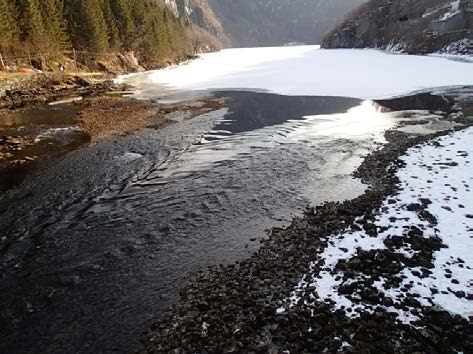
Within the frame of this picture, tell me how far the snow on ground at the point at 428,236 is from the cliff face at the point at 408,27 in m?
62.0

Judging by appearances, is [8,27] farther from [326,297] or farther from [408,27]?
[408,27]

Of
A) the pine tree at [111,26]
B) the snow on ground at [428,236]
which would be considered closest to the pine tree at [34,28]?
the pine tree at [111,26]

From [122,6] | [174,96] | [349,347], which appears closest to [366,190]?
[349,347]

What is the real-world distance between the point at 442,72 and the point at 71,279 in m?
50.4

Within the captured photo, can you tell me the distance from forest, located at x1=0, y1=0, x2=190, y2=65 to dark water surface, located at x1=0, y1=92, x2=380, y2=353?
3989 centimetres

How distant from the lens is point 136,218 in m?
12.0

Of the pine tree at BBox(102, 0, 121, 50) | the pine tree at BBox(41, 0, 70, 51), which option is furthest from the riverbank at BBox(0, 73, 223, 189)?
the pine tree at BBox(102, 0, 121, 50)

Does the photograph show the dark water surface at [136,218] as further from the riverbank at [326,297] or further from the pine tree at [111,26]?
the pine tree at [111,26]

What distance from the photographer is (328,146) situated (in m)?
19.5

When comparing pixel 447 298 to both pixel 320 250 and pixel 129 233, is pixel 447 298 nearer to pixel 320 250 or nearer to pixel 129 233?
pixel 320 250

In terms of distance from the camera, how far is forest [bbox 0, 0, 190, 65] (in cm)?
4803

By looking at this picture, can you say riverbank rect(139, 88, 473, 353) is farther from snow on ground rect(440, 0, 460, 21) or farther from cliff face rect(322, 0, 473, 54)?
snow on ground rect(440, 0, 460, 21)

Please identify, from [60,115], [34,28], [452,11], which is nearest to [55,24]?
[34,28]

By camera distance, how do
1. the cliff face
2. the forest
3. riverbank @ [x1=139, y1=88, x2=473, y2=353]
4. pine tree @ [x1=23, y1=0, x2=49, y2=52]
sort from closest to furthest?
1. riverbank @ [x1=139, y1=88, x2=473, y2=353]
2. the forest
3. pine tree @ [x1=23, y1=0, x2=49, y2=52]
4. the cliff face
